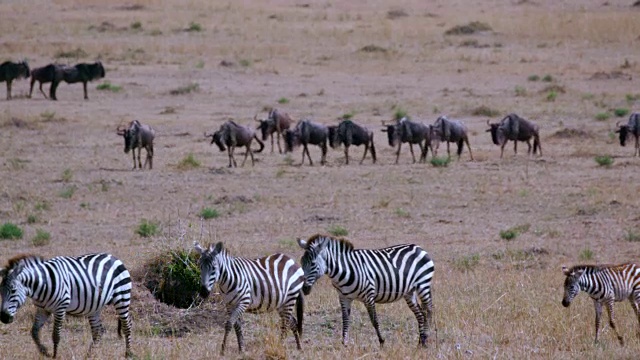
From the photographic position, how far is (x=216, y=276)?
8.55m

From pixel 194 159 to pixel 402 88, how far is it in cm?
1276

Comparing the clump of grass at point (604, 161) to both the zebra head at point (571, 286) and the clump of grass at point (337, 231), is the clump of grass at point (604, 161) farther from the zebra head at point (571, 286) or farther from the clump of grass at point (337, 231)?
the zebra head at point (571, 286)

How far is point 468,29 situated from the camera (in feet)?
160

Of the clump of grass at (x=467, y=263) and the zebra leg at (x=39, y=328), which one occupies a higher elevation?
the zebra leg at (x=39, y=328)

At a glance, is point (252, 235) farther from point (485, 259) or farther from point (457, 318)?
point (457, 318)

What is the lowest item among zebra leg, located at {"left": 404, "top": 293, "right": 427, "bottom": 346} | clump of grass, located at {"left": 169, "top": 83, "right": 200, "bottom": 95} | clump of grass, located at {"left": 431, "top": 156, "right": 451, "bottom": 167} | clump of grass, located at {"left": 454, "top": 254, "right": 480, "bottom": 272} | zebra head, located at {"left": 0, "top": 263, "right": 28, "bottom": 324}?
clump of grass, located at {"left": 431, "top": 156, "right": 451, "bottom": 167}

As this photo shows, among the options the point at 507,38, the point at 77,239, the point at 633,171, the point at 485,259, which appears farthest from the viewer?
the point at 507,38

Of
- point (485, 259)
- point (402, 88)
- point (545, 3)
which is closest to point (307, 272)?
point (485, 259)

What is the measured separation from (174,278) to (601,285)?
168 inches

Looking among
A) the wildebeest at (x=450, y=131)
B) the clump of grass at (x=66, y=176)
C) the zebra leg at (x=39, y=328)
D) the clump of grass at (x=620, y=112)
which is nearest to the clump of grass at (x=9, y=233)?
the clump of grass at (x=66, y=176)

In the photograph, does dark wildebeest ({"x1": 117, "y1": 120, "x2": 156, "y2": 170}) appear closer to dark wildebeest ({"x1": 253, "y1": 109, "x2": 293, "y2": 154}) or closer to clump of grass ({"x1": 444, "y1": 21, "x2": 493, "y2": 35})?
dark wildebeest ({"x1": 253, "y1": 109, "x2": 293, "y2": 154})

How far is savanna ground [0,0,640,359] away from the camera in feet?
33.5

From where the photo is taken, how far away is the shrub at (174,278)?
10977 mm

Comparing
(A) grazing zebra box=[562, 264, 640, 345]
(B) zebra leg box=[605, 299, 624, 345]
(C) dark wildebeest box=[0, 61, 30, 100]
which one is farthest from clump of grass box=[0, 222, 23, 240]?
(C) dark wildebeest box=[0, 61, 30, 100]
